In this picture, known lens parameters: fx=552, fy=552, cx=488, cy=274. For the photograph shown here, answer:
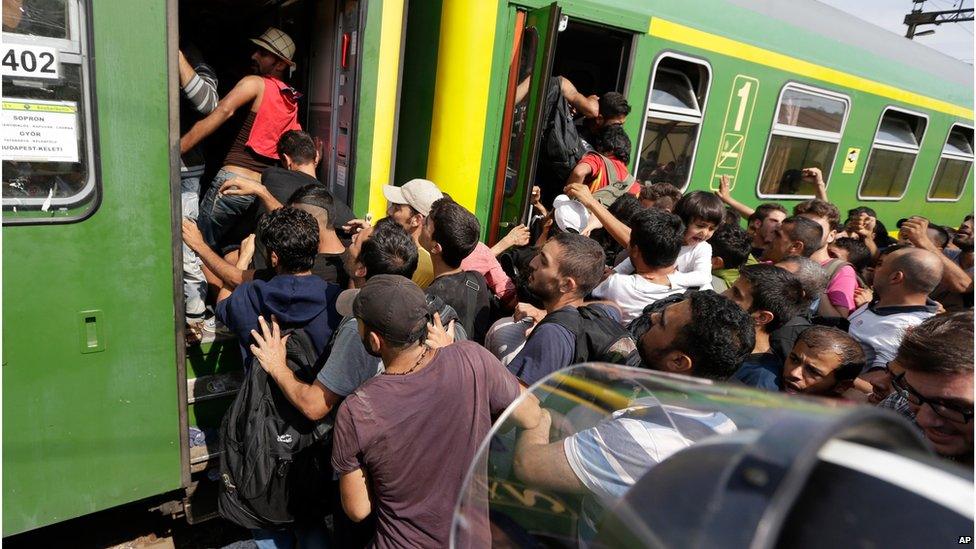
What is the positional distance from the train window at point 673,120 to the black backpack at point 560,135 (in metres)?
0.49

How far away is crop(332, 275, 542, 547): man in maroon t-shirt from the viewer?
148 cm

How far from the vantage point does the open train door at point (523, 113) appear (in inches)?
108

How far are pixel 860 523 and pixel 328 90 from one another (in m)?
3.23

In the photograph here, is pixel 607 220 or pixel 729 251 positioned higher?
pixel 607 220

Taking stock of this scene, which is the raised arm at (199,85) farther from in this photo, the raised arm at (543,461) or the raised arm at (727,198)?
the raised arm at (727,198)

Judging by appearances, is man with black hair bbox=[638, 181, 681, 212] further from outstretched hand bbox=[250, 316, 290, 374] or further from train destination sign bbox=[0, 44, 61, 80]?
train destination sign bbox=[0, 44, 61, 80]

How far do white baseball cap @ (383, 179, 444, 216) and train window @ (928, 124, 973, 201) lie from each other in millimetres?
6652

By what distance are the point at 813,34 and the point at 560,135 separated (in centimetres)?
252

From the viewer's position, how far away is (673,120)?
382cm

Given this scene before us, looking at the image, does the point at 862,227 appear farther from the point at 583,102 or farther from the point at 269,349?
the point at 269,349

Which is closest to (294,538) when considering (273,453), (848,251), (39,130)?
(273,453)

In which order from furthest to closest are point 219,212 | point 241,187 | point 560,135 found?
1. point 560,135
2. point 219,212
3. point 241,187

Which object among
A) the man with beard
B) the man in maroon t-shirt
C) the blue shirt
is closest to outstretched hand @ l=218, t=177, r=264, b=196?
the blue shirt

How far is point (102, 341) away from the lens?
1878 millimetres
